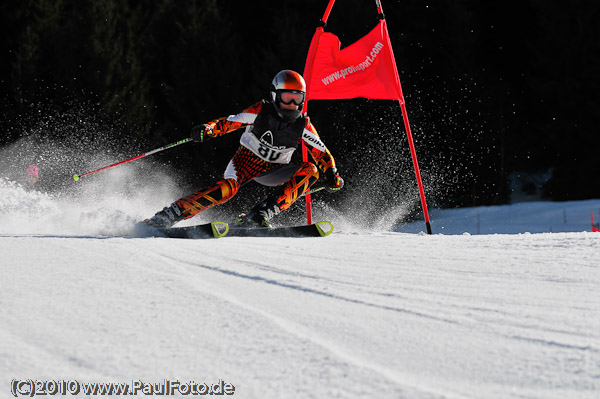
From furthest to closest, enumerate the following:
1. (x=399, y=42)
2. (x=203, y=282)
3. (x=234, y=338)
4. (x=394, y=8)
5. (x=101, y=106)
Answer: (x=394, y=8), (x=399, y=42), (x=101, y=106), (x=203, y=282), (x=234, y=338)

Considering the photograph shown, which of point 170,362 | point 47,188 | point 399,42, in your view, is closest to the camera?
point 170,362

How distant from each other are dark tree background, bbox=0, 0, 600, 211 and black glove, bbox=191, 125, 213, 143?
12162 millimetres

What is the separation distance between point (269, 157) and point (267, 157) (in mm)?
18

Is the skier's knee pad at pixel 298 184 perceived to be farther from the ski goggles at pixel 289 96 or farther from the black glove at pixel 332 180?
the ski goggles at pixel 289 96

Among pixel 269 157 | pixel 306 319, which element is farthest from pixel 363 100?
pixel 306 319

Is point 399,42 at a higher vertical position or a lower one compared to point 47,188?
higher

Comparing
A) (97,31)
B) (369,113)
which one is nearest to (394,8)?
(369,113)

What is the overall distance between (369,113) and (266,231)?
1358 cm

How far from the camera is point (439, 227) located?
58.9 feet

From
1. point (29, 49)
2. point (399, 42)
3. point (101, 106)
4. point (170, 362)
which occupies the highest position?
point (399, 42)

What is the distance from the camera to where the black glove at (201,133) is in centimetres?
475

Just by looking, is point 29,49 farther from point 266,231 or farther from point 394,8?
point 266,231

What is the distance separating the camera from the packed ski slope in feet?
4.99

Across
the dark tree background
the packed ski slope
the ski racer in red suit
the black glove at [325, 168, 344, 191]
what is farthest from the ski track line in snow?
the dark tree background
